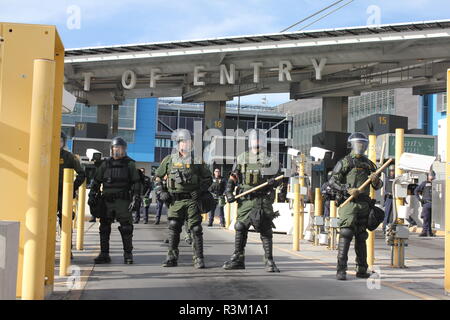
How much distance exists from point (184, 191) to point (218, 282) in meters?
1.75

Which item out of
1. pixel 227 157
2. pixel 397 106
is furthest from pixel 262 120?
pixel 227 157

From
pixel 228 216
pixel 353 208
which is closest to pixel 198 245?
pixel 353 208

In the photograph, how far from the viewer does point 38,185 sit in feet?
14.4

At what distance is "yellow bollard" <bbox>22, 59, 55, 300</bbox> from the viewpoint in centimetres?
435

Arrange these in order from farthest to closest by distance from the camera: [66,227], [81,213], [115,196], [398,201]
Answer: [81,213] → [398,201] → [115,196] → [66,227]

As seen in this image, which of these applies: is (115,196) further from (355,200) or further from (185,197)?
(355,200)

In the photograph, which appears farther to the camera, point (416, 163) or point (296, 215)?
point (296, 215)

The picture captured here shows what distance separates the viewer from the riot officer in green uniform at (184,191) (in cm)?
840

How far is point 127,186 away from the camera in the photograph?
346 inches

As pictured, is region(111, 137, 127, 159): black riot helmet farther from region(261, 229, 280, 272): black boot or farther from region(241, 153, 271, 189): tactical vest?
region(261, 229, 280, 272): black boot

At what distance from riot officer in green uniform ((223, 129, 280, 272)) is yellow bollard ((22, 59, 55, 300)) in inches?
164

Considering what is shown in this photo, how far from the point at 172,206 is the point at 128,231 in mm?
896

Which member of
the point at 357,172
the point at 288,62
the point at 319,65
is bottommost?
the point at 357,172
